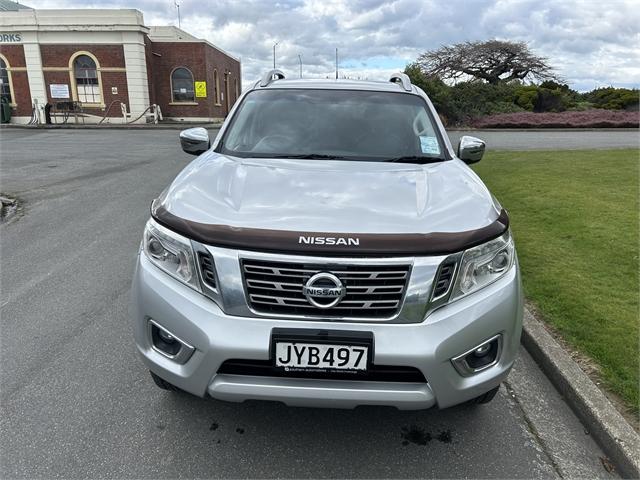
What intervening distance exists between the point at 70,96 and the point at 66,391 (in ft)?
96.7

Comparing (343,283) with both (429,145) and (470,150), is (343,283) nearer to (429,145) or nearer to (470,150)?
(429,145)

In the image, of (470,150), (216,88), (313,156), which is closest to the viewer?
(313,156)

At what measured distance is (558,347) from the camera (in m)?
3.35

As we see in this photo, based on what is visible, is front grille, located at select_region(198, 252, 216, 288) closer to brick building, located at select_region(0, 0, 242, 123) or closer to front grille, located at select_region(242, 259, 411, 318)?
front grille, located at select_region(242, 259, 411, 318)

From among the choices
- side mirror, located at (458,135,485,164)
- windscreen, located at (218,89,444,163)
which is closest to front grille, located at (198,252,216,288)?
windscreen, located at (218,89,444,163)

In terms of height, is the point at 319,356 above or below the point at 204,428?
above

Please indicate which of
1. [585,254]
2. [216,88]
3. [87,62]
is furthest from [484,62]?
[585,254]

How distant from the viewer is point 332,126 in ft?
11.8

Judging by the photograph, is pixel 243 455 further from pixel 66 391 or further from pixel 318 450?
pixel 66 391

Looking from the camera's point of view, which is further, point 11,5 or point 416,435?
point 11,5

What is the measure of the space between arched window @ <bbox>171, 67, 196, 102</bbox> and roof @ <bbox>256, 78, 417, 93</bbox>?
93.4 feet

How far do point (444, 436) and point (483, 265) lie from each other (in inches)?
39.0

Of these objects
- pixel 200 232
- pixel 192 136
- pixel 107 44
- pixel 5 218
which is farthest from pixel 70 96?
pixel 200 232

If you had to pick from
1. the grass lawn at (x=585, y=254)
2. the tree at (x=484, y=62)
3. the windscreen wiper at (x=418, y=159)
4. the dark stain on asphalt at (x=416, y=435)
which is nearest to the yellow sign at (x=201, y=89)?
the tree at (x=484, y=62)
